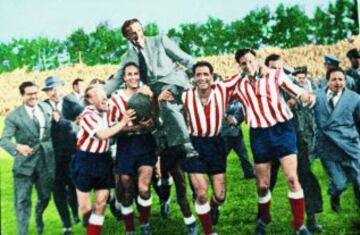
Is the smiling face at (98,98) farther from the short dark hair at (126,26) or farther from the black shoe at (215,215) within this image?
the black shoe at (215,215)

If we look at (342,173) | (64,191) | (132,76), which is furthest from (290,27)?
(64,191)

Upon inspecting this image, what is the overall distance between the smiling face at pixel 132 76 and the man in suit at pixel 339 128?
1.29m

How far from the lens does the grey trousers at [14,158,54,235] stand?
3.63 m

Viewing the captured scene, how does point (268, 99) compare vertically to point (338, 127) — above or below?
above

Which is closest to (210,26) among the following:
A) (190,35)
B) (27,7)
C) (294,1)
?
(190,35)

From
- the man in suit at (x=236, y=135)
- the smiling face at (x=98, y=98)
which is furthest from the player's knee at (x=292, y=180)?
the smiling face at (x=98, y=98)

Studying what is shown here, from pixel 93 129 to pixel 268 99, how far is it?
1.17 meters

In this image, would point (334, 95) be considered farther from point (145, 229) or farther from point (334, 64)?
point (145, 229)

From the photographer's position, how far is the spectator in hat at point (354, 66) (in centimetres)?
382

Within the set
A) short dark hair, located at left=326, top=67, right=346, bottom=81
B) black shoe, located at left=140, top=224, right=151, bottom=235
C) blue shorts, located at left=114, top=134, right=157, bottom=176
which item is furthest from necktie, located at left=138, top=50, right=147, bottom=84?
short dark hair, located at left=326, top=67, right=346, bottom=81

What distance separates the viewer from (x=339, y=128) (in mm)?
3770

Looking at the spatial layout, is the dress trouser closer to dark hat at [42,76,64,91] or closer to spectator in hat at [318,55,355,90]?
dark hat at [42,76,64,91]

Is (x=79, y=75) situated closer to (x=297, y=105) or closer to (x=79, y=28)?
(x=79, y=28)

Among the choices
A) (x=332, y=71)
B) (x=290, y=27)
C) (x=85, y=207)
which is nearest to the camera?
(x=85, y=207)
